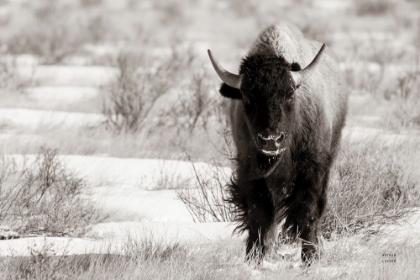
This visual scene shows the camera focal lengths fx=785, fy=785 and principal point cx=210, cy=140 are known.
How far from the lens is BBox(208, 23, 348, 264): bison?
17.9 feet

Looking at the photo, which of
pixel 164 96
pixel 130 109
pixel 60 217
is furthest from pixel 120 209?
pixel 164 96

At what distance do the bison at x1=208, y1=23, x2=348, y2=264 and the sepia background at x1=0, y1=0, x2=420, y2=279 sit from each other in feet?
0.73

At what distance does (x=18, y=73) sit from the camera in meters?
14.1

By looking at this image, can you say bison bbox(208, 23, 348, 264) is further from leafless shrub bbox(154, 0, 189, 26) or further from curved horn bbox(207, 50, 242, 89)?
leafless shrub bbox(154, 0, 189, 26)

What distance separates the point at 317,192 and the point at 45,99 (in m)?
8.02

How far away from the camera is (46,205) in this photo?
6.70m

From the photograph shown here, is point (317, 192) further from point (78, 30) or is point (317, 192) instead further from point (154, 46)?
point (78, 30)

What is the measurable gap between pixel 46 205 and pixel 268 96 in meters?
2.37

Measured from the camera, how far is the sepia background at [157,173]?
532 centimetres

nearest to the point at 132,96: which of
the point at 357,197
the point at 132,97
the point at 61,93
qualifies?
the point at 132,97

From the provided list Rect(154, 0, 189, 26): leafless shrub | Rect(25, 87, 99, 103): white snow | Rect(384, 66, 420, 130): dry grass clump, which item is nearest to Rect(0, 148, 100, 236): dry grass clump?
Rect(384, 66, 420, 130): dry grass clump

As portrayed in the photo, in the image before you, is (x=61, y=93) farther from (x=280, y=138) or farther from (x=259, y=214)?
(x=280, y=138)

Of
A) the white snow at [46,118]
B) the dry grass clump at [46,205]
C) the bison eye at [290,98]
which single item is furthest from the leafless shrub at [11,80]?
the bison eye at [290,98]

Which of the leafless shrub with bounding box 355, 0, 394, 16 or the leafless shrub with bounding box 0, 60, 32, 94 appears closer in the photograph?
the leafless shrub with bounding box 0, 60, 32, 94
